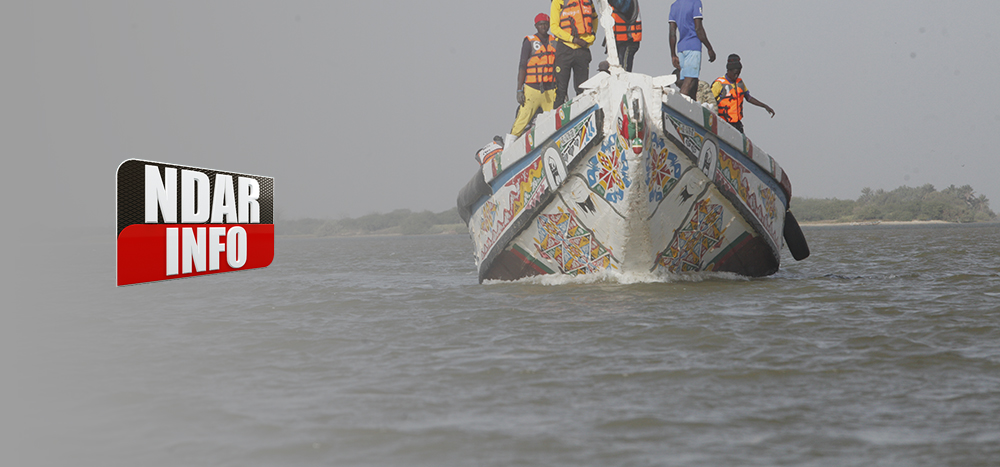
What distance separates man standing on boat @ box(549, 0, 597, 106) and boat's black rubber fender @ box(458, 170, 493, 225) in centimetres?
123

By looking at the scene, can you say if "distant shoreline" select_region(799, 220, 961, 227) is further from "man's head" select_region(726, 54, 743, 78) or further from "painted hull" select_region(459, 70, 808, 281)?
"painted hull" select_region(459, 70, 808, 281)

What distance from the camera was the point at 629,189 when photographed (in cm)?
677

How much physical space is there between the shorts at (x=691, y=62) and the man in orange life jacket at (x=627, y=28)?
0.58 m

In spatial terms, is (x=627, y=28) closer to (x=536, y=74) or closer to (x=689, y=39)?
(x=689, y=39)

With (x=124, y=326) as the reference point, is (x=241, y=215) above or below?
above

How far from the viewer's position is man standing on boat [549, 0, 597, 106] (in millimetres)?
8250

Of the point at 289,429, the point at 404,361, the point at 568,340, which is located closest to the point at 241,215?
the point at 404,361

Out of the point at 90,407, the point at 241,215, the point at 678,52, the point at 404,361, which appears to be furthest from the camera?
the point at 678,52

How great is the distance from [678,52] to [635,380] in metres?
5.18

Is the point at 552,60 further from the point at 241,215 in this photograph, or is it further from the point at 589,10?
the point at 241,215

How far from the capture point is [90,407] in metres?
3.48

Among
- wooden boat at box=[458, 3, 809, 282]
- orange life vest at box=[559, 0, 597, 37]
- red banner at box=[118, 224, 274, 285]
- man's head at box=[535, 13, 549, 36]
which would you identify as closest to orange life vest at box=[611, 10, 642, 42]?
orange life vest at box=[559, 0, 597, 37]

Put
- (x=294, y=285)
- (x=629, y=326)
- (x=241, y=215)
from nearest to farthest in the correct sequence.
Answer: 1. (x=629, y=326)
2. (x=241, y=215)
3. (x=294, y=285)

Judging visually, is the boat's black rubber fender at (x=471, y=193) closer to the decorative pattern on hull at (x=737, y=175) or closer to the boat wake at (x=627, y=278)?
the boat wake at (x=627, y=278)
